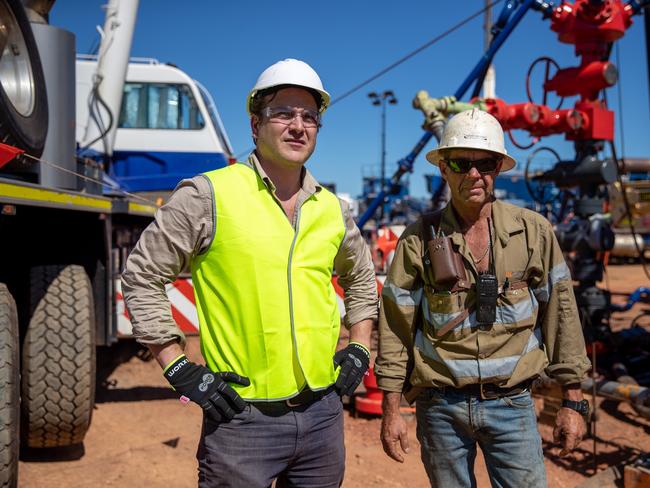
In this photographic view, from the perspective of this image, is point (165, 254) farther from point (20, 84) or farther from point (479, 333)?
point (20, 84)

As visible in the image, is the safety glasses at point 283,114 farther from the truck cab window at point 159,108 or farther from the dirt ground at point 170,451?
the truck cab window at point 159,108

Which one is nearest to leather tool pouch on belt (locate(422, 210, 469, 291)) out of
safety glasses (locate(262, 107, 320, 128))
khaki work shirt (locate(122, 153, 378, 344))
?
safety glasses (locate(262, 107, 320, 128))

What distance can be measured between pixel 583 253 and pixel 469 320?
14.7 ft

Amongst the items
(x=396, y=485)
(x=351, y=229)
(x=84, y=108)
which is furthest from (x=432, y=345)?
(x=84, y=108)

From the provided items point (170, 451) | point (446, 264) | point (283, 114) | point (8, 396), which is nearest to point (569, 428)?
point (446, 264)

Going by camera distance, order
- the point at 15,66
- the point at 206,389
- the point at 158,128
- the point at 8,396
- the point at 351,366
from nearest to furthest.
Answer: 1. the point at 206,389
2. the point at 351,366
3. the point at 8,396
4. the point at 15,66
5. the point at 158,128

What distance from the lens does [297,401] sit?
2.04 meters

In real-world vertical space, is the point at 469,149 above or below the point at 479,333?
above

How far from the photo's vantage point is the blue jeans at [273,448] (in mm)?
1932

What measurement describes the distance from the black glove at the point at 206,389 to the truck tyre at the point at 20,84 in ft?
6.30

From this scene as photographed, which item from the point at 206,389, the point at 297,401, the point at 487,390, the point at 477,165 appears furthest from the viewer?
the point at 477,165

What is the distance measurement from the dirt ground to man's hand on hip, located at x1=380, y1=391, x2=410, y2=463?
1.60m

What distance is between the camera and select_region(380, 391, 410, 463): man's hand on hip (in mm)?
2385

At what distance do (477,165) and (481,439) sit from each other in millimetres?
1056
